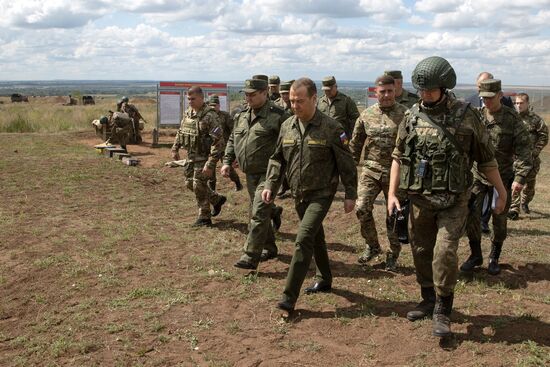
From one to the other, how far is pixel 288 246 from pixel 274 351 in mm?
3036

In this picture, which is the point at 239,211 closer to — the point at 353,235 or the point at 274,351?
the point at 353,235

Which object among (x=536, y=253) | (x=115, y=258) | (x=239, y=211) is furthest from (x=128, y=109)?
(x=536, y=253)

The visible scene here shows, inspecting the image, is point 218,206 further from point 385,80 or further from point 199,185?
point 385,80

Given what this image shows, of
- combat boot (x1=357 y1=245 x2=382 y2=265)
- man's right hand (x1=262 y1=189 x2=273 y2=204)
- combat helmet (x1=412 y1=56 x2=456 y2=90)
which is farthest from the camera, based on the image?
combat boot (x1=357 y1=245 x2=382 y2=265)

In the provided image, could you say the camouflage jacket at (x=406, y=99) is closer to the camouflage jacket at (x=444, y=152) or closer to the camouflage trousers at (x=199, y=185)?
the camouflage jacket at (x=444, y=152)

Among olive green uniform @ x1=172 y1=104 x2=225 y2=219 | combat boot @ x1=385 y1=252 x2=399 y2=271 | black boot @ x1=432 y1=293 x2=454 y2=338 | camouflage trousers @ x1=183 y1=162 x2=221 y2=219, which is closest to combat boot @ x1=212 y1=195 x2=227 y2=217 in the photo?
camouflage trousers @ x1=183 y1=162 x2=221 y2=219

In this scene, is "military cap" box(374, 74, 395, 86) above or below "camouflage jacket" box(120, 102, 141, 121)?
above

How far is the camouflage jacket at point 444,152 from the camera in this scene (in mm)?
4289

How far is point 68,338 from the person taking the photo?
477 centimetres

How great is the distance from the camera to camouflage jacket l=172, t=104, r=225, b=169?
795cm

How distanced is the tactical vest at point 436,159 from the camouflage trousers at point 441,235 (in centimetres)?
16

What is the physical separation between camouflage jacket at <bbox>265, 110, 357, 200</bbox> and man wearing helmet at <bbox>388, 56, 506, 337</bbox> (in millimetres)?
654

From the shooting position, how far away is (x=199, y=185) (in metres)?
8.22

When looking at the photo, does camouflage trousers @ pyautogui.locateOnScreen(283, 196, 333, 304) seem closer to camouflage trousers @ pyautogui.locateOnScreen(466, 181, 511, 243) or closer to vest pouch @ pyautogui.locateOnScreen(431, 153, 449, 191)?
vest pouch @ pyautogui.locateOnScreen(431, 153, 449, 191)
